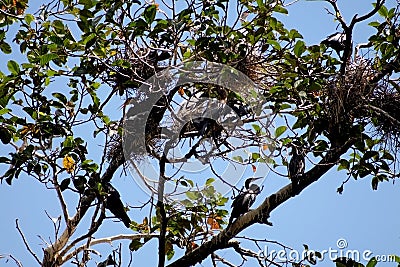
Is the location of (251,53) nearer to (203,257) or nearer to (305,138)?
(305,138)

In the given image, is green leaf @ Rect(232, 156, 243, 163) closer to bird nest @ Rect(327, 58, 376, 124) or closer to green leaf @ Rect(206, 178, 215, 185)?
green leaf @ Rect(206, 178, 215, 185)

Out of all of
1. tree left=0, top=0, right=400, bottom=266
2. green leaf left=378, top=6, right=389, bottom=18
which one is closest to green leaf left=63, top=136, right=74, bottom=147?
tree left=0, top=0, right=400, bottom=266

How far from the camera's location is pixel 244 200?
7.79 feet

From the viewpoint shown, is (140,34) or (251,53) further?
(251,53)

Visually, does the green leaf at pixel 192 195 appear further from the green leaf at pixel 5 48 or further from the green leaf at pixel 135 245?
the green leaf at pixel 5 48

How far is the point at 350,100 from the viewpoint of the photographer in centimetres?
221

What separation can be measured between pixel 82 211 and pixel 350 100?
4.00 feet

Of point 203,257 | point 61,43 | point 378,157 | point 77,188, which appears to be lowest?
point 203,257

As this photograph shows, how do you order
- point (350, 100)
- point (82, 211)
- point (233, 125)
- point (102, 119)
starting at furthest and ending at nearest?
point (82, 211)
point (102, 119)
point (233, 125)
point (350, 100)

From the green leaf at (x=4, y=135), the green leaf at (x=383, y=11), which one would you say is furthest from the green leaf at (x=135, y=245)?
the green leaf at (x=383, y=11)

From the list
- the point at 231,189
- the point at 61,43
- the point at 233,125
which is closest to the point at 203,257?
the point at 231,189

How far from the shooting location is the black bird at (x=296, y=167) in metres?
2.31

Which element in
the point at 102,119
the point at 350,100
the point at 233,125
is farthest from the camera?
the point at 102,119

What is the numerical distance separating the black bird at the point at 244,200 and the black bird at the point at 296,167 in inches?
6.1
